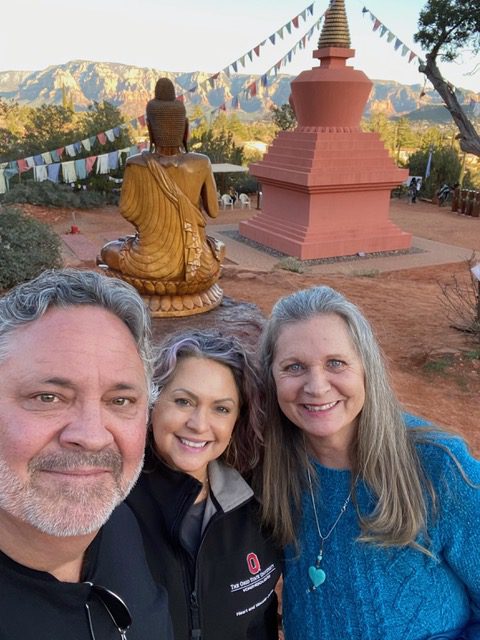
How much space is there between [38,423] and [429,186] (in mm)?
21559

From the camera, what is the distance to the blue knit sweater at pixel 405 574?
4.63 feet

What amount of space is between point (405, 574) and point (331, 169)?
31.1 feet

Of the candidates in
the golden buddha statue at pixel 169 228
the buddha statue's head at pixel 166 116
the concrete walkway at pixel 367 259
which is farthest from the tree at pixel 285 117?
the buddha statue's head at pixel 166 116

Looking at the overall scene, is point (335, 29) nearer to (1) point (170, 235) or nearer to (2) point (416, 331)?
(2) point (416, 331)

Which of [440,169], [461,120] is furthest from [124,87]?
[461,120]

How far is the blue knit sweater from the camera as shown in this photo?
1411 mm

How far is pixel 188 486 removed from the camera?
1.49m

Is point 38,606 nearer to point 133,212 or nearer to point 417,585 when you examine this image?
point 417,585

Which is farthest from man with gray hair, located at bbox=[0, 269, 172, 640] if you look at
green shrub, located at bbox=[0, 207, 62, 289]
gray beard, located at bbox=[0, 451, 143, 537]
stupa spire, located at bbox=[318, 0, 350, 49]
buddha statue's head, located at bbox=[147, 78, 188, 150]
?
stupa spire, located at bbox=[318, 0, 350, 49]

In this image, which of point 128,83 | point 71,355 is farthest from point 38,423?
point 128,83

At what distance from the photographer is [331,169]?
1012cm

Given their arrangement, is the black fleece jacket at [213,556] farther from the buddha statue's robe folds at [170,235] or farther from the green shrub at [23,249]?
the green shrub at [23,249]

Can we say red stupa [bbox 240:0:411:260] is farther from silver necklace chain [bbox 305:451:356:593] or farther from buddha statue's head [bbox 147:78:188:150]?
silver necklace chain [bbox 305:451:356:593]

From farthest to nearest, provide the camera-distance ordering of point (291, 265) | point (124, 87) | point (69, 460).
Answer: point (124, 87)
point (291, 265)
point (69, 460)
